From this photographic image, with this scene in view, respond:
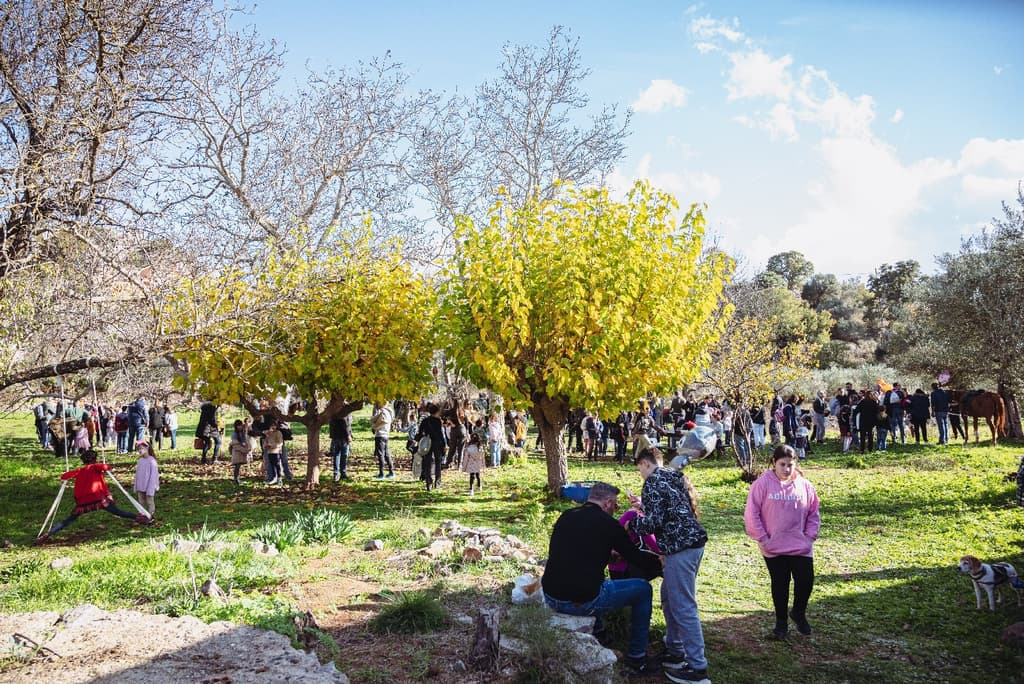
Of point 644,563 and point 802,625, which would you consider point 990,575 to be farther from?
point 644,563

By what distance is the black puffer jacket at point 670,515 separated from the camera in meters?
5.14

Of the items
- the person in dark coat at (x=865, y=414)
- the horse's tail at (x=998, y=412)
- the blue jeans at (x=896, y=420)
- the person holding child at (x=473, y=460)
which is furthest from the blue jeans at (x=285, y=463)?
the horse's tail at (x=998, y=412)

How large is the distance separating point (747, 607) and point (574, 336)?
5.43m

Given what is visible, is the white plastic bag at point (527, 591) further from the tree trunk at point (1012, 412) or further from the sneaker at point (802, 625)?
the tree trunk at point (1012, 412)

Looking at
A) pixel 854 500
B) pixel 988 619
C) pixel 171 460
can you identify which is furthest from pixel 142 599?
pixel 171 460

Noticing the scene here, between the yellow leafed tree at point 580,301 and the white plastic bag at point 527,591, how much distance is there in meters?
4.75

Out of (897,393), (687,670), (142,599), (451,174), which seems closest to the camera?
(687,670)

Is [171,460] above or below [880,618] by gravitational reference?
above

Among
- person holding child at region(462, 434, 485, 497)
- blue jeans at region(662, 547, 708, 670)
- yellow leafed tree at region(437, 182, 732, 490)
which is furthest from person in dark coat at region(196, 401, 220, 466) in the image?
blue jeans at region(662, 547, 708, 670)

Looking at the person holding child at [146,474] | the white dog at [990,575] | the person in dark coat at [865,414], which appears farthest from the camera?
the person in dark coat at [865,414]

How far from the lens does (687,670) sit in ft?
16.8

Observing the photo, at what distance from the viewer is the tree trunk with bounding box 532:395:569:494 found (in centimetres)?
1258

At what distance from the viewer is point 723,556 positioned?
9.01 meters

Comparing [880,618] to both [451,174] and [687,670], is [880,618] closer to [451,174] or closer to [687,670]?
[687,670]
